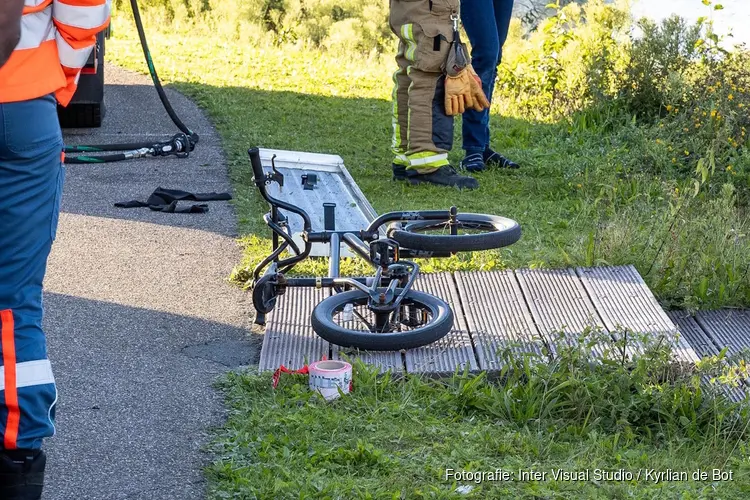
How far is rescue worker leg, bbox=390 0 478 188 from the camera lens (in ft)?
22.3

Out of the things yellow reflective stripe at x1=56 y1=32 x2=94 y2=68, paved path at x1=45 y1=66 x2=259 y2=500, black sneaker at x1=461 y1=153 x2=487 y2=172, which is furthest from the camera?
black sneaker at x1=461 y1=153 x2=487 y2=172

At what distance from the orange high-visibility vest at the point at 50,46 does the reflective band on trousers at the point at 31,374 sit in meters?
0.65

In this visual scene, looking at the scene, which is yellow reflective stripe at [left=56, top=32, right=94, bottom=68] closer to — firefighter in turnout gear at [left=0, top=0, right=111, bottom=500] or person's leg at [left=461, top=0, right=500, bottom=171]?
firefighter in turnout gear at [left=0, top=0, right=111, bottom=500]

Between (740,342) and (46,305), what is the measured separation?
10.1 ft

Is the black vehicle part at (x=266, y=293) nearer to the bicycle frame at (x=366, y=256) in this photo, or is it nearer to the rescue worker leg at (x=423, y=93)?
the bicycle frame at (x=366, y=256)

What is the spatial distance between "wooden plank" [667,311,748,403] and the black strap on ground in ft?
9.55

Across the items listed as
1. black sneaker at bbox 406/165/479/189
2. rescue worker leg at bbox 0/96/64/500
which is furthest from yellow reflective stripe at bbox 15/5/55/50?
black sneaker at bbox 406/165/479/189

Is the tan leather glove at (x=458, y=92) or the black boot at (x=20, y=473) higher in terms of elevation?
the black boot at (x=20, y=473)

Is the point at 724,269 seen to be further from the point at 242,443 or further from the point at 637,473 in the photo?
the point at 242,443

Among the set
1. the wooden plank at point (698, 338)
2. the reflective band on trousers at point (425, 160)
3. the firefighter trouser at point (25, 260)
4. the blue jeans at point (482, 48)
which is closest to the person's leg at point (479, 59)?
the blue jeans at point (482, 48)

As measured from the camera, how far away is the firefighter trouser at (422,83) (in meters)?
6.80

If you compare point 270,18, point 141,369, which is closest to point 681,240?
point 141,369

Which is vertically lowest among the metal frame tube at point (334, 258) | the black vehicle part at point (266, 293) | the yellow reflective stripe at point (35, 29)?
the black vehicle part at point (266, 293)

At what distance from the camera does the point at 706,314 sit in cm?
506
